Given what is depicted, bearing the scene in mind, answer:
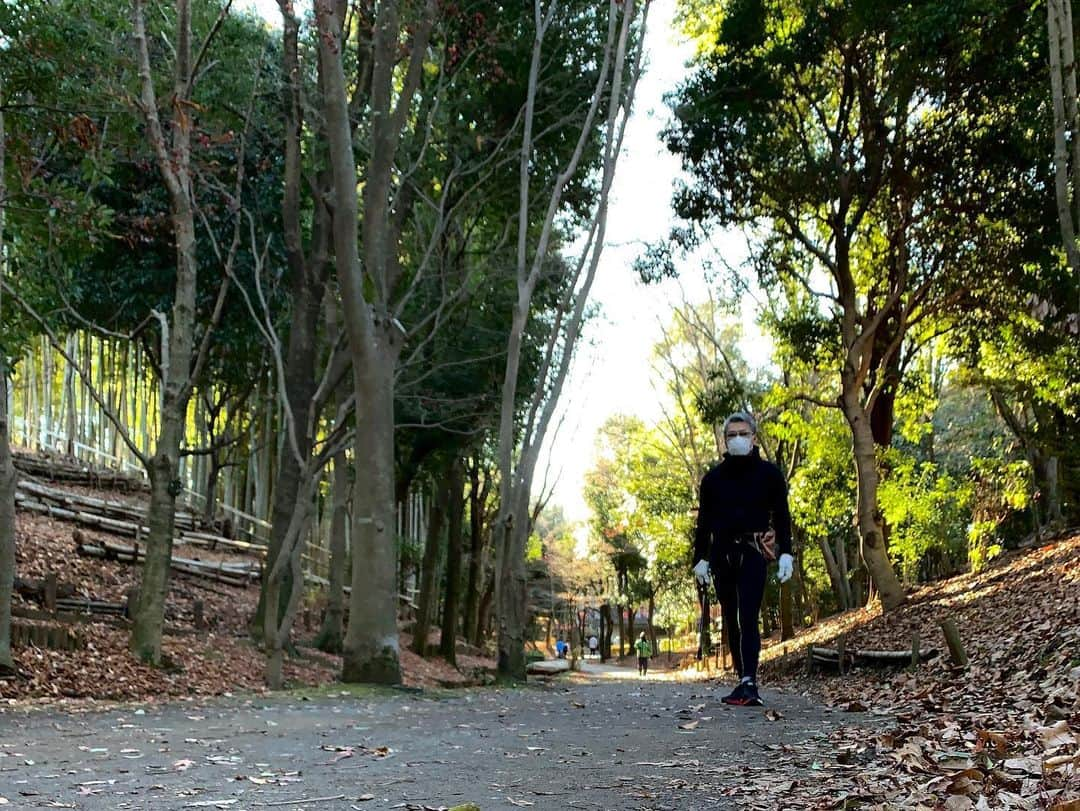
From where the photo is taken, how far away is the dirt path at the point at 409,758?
10.5 feet

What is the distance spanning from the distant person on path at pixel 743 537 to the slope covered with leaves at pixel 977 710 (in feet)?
2.65

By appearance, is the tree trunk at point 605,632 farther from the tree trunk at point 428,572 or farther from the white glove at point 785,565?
the white glove at point 785,565

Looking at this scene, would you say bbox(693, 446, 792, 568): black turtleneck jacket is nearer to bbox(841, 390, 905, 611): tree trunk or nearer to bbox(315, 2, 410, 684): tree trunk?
bbox(315, 2, 410, 684): tree trunk

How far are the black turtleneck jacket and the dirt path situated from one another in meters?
1.11

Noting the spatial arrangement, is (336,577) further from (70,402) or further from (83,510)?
(70,402)

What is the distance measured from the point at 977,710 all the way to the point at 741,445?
218 centimetres

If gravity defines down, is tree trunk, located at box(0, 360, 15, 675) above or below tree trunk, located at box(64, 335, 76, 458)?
below

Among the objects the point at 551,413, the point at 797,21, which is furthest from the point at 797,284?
the point at 551,413

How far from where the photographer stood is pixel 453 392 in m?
19.8

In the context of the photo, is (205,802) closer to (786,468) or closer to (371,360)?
(371,360)

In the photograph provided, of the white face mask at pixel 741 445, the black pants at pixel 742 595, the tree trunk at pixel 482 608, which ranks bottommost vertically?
the tree trunk at pixel 482 608

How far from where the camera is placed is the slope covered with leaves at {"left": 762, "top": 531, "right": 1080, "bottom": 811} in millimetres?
2809

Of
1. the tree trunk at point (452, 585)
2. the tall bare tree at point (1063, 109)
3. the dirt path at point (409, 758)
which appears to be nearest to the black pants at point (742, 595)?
the dirt path at point (409, 758)

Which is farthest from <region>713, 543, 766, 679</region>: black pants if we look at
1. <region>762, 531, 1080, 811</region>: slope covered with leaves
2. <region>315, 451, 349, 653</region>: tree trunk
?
<region>315, 451, 349, 653</region>: tree trunk
